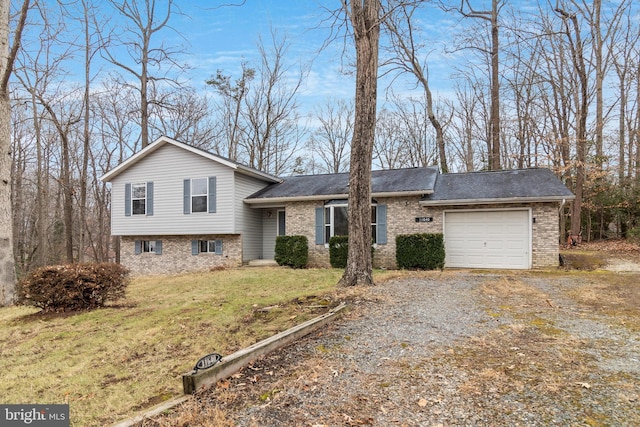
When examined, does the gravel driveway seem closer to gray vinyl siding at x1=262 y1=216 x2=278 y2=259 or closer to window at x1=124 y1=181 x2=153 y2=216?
gray vinyl siding at x1=262 y1=216 x2=278 y2=259

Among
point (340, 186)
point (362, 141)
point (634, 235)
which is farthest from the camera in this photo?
point (634, 235)

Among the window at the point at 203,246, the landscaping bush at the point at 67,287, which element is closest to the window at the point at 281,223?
the window at the point at 203,246

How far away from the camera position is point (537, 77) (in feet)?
63.2

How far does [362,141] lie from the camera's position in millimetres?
7996

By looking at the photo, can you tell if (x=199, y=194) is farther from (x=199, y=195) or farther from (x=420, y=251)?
(x=420, y=251)

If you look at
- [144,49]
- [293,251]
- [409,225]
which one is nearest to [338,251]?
[293,251]

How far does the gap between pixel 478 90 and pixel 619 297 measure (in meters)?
19.4

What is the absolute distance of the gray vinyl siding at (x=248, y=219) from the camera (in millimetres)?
15211

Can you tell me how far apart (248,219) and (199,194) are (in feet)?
7.13

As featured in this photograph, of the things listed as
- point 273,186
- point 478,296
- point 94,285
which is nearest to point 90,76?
point 273,186

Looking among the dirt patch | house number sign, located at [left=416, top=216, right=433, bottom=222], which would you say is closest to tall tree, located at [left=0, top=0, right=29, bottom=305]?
house number sign, located at [left=416, top=216, right=433, bottom=222]

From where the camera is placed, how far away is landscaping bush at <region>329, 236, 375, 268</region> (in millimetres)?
13516

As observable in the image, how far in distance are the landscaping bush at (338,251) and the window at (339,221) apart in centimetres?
55

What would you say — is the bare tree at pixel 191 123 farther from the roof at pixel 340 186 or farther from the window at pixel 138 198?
the roof at pixel 340 186
